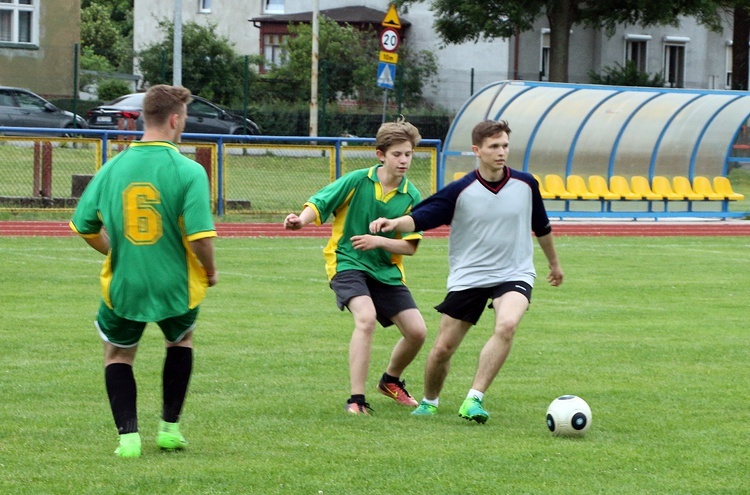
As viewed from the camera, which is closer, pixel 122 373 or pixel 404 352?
pixel 122 373

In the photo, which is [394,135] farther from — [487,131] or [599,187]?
[599,187]

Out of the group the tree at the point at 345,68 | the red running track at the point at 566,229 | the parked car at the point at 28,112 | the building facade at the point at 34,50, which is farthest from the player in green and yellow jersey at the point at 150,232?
the building facade at the point at 34,50

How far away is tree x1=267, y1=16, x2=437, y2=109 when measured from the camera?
3822cm

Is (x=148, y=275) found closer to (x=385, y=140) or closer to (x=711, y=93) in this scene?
(x=385, y=140)

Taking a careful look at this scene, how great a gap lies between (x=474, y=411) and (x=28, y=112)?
89.1 ft

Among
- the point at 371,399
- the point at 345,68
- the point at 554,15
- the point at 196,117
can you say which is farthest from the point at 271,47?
the point at 371,399

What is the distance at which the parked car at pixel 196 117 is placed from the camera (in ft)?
109

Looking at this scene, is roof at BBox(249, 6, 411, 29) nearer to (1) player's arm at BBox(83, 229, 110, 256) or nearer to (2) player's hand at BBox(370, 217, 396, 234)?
(2) player's hand at BBox(370, 217, 396, 234)

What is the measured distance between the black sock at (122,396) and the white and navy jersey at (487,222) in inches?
77.0

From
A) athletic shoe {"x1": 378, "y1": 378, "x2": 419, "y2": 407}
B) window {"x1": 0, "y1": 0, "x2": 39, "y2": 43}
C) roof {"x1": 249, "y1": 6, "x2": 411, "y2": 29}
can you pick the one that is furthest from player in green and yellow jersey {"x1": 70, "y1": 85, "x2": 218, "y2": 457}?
roof {"x1": 249, "y1": 6, "x2": 411, "y2": 29}

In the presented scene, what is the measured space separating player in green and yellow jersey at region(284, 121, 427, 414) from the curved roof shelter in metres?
16.8

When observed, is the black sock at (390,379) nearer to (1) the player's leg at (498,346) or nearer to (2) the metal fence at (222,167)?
(1) the player's leg at (498,346)

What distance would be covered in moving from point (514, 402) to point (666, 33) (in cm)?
4522

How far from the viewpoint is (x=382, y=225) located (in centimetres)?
696
